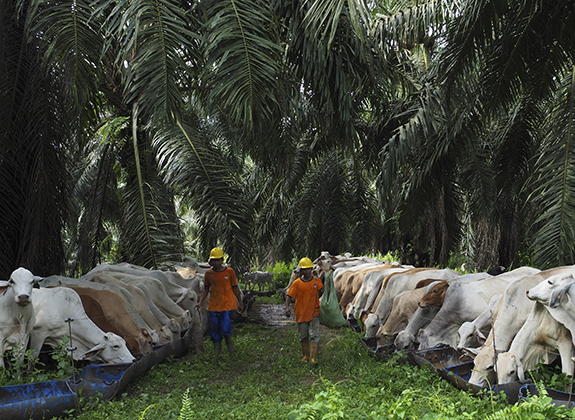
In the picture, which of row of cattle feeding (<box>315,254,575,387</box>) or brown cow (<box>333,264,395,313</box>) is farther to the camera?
brown cow (<box>333,264,395,313</box>)

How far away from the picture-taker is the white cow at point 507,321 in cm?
631

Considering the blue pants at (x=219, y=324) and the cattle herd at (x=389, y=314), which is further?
the blue pants at (x=219, y=324)

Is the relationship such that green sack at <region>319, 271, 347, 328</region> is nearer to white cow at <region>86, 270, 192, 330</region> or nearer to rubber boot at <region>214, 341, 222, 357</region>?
white cow at <region>86, 270, 192, 330</region>

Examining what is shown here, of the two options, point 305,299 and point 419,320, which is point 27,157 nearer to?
point 305,299

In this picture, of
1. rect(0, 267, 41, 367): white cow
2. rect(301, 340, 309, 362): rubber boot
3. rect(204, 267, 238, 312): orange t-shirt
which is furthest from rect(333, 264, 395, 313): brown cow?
rect(0, 267, 41, 367): white cow

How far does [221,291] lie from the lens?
885 centimetres

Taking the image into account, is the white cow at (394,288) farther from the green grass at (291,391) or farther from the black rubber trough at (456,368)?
the black rubber trough at (456,368)

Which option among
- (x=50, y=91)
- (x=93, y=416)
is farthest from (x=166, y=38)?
(x=93, y=416)

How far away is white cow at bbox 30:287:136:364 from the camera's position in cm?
704

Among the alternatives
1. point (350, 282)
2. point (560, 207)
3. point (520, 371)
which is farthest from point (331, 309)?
point (520, 371)

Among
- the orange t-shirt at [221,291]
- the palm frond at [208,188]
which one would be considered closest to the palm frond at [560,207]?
the orange t-shirt at [221,291]

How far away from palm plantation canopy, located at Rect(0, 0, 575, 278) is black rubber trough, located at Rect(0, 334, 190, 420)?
2.93 m

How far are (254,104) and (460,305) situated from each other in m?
3.87

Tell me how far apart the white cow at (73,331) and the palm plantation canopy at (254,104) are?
6.05 feet
